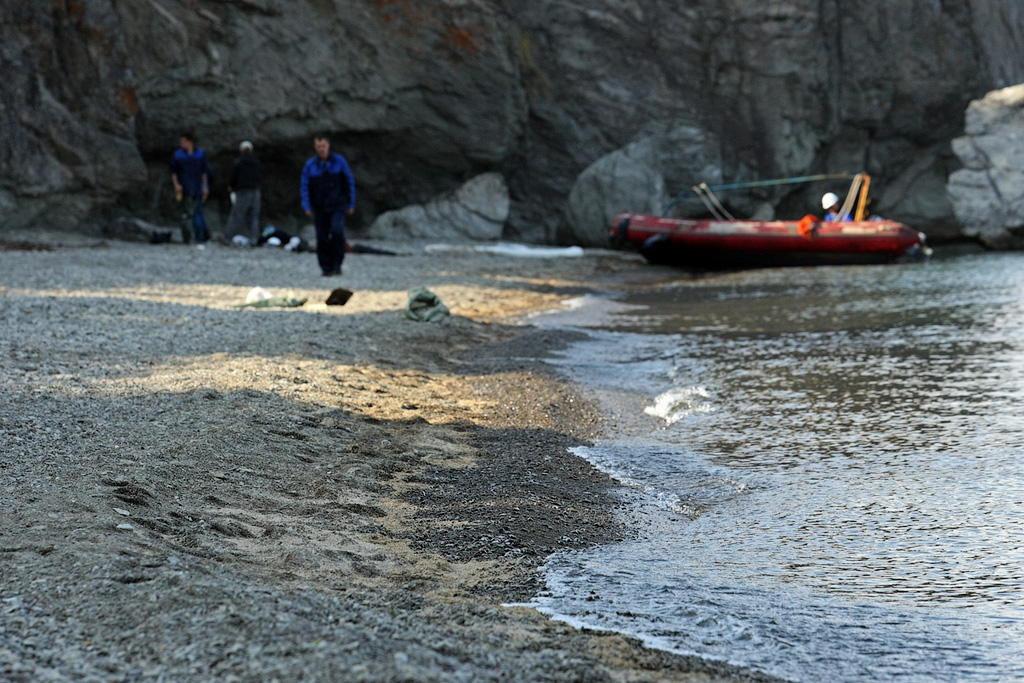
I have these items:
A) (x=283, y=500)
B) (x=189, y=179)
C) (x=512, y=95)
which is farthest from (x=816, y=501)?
(x=512, y=95)

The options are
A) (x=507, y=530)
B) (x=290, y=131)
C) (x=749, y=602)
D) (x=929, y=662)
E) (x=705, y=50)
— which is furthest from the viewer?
(x=705, y=50)

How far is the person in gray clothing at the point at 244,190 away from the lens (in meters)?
17.5

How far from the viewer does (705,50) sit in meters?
26.5

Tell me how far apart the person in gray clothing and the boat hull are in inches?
295

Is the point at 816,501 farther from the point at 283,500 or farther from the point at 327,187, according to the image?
the point at 327,187

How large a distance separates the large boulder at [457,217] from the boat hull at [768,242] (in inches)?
143

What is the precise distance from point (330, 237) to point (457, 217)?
10.7 metres

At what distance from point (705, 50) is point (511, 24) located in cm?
A: 623

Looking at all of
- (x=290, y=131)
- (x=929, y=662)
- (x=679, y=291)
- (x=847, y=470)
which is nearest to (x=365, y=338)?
(x=847, y=470)

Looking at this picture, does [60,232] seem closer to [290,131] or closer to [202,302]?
[290,131]

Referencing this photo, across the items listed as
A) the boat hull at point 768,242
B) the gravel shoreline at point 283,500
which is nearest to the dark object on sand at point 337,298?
the gravel shoreline at point 283,500

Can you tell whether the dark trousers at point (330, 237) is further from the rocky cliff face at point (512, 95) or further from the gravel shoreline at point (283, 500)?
the rocky cliff face at point (512, 95)

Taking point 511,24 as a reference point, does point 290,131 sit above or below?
below

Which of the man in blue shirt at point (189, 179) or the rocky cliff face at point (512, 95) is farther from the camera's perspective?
the rocky cliff face at point (512, 95)
